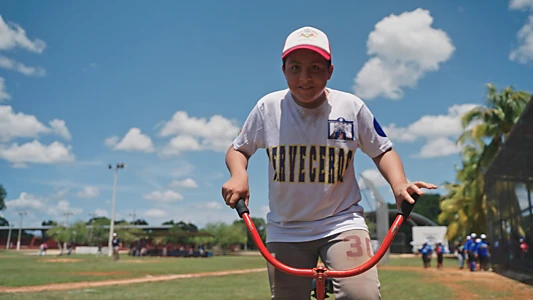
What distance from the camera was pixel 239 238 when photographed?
8325 centimetres

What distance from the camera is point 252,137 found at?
3.10m

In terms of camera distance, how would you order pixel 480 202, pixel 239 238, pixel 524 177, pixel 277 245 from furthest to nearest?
pixel 239 238 < pixel 480 202 < pixel 524 177 < pixel 277 245

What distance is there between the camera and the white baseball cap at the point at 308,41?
270 centimetres

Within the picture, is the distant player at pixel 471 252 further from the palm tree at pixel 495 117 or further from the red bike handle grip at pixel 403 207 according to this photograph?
the red bike handle grip at pixel 403 207

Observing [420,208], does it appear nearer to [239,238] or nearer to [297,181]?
[239,238]

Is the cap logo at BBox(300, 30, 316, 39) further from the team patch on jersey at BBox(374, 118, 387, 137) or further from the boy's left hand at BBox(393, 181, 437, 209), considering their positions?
the boy's left hand at BBox(393, 181, 437, 209)

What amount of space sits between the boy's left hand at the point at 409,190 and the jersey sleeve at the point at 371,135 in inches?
14.7

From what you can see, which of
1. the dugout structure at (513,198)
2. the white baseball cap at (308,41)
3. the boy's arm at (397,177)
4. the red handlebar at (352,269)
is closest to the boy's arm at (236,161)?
the red handlebar at (352,269)

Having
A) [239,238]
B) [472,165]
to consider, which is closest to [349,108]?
[472,165]

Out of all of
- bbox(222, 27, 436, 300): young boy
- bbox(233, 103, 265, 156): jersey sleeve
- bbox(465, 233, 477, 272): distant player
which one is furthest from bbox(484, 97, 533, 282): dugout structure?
bbox(233, 103, 265, 156): jersey sleeve

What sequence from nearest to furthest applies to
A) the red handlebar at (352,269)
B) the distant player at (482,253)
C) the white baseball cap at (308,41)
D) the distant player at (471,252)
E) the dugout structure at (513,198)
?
the red handlebar at (352,269) < the white baseball cap at (308,41) < the dugout structure at (513,198) < the distant player at (482,253) < the distant player at (471,252)

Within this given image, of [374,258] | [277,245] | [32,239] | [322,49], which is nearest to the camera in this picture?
[374,258]

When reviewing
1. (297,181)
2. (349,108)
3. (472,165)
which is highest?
(472,165)

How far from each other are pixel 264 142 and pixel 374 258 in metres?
1.03
